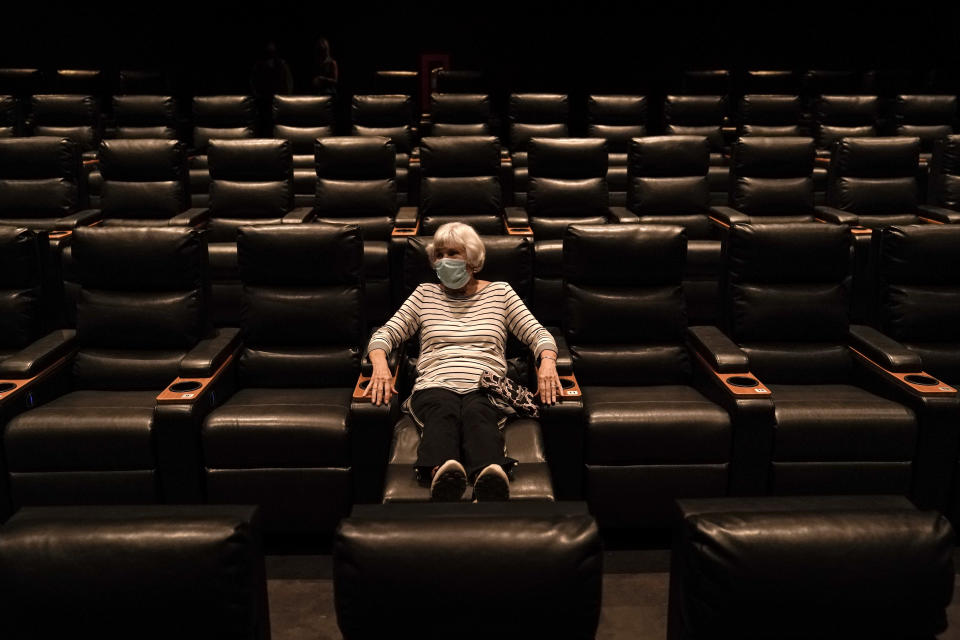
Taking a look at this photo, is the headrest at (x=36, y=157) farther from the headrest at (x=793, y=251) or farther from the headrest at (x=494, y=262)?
the headrest at (x=793, y=251)

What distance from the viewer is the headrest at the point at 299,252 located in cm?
270

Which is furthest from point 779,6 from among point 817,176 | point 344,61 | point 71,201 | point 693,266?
point 71,201

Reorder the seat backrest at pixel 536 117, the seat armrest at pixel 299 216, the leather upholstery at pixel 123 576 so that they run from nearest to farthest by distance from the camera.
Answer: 1. the leather upholstery at pixel 123 576
2. the seat armrest at pixel 299 216
3. the seat backrest at pixel 536 117

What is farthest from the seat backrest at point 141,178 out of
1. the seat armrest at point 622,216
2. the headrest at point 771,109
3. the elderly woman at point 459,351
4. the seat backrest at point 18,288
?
the headrest at point 771,109

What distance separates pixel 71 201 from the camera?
4.04m

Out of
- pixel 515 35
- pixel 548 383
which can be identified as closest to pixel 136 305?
pixel 548 383

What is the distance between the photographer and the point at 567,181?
4.11 meters

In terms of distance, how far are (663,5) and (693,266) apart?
4.64 meters

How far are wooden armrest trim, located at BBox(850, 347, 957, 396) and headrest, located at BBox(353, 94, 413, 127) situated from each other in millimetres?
3515

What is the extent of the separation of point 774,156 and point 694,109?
1409 mm

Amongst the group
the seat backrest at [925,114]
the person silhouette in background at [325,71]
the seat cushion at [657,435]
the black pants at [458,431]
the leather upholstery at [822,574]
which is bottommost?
the seat cushion at [657,435]

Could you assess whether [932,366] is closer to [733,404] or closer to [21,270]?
[733,404]

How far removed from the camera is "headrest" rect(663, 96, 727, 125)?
5465mm

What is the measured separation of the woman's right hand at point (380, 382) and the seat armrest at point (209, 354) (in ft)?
1.71
